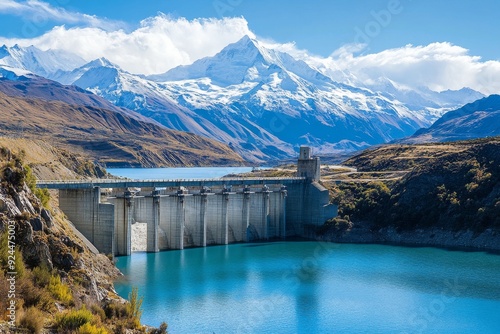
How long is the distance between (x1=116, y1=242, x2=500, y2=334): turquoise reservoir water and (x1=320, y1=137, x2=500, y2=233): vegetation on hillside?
26.5 ft

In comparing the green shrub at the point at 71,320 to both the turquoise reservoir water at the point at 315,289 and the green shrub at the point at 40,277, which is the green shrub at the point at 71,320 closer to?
the green shrub at the point at 40,277

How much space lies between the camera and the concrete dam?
6544 centimetres

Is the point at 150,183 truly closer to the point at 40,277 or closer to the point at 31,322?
the point at 40,277

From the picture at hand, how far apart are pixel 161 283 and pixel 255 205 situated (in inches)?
1188

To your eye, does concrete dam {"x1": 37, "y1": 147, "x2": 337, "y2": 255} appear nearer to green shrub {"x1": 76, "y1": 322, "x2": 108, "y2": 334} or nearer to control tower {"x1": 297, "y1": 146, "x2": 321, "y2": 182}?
control tower {"x1": 297, "y1": 146, "x2": 321, "y2": 182}

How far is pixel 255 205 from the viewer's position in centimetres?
8894

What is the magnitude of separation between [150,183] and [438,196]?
4220 centimetres

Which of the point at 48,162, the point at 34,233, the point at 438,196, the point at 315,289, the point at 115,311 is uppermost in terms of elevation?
the point at 48,162

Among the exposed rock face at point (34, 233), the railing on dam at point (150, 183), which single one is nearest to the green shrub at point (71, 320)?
the exposed rock face at point (34, 233)

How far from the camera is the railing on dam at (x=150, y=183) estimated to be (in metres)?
65.1

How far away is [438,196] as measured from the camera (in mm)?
94438

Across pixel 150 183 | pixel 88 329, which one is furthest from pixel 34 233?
pixel 150 183

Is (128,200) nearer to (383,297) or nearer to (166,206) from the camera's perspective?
(166,206)

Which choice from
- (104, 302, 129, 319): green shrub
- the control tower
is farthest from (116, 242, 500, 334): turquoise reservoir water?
the control tower
